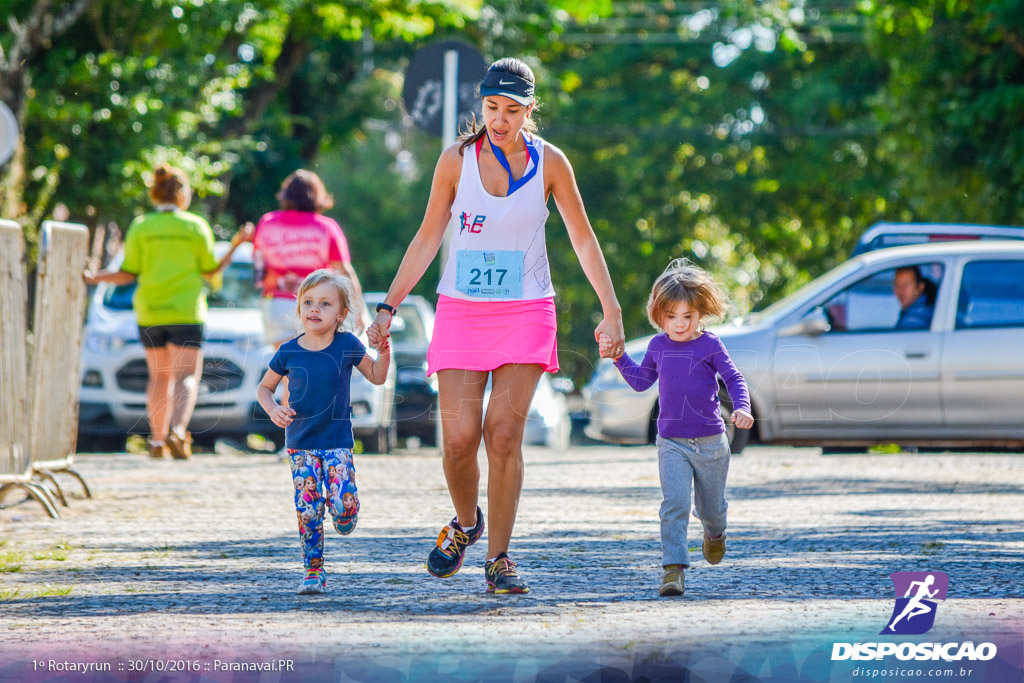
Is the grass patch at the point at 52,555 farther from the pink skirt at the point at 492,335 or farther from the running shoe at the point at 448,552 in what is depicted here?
the pink skirt at the point at 492,335

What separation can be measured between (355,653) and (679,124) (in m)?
26.9

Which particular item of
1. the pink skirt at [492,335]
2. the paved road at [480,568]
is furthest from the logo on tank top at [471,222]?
the paved road at [480,568]

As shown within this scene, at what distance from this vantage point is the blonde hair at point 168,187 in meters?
10.8

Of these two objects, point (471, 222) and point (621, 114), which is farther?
point (621, 114)

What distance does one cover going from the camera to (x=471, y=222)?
5.50 metres

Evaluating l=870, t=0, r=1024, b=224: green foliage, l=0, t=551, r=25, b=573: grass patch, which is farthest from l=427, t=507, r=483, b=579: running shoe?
l=870, t=0, r=1024, b=224: green foliage

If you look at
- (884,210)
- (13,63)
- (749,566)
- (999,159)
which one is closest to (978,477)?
(749,566)

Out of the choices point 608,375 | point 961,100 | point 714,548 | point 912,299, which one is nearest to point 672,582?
point 714,548

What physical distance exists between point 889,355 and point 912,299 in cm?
51

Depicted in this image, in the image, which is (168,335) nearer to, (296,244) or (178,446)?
(178,446)

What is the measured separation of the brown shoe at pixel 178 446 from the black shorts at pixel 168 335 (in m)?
0.72

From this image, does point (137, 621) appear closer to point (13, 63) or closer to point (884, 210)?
point (13, 63)

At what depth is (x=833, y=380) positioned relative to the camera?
11.5 m

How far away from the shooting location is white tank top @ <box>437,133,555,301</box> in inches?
215
